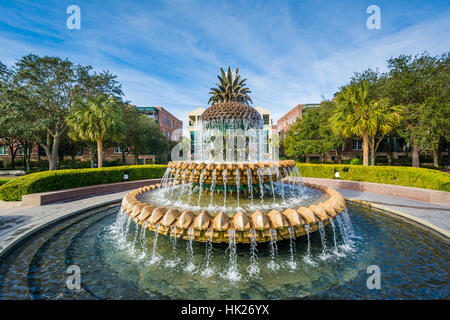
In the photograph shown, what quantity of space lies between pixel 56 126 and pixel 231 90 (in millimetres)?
25319

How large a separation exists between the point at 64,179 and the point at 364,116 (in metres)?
24.0

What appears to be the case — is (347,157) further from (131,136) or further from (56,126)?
(56,126)

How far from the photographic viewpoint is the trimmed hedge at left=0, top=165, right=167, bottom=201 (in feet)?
31.2

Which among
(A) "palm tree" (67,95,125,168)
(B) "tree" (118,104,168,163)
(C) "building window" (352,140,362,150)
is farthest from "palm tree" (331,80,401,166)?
(B) "tree" (118,104,168,163)

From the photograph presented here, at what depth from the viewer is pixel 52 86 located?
21266 mm

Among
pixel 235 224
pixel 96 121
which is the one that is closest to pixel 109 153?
pixel 96 121

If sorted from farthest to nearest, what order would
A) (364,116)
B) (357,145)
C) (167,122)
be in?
(167,122) < (357,145) < (364,116)

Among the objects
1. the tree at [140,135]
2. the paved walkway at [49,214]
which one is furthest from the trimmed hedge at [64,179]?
the tree at [140,135]

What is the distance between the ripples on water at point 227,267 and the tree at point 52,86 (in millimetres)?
22619

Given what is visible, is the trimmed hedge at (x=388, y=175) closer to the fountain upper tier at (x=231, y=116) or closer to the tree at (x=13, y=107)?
the fountain upper tier at (x=231, y=116)

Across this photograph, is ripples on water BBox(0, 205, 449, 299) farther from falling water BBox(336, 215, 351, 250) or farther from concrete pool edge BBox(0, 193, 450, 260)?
concrete pool edge BBox(0, 193, 450, 260)

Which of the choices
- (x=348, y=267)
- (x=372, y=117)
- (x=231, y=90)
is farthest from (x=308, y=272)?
(x=372, y=117)

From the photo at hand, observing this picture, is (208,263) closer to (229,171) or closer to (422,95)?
(229,171)

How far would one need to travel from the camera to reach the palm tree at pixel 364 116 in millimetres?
14973
